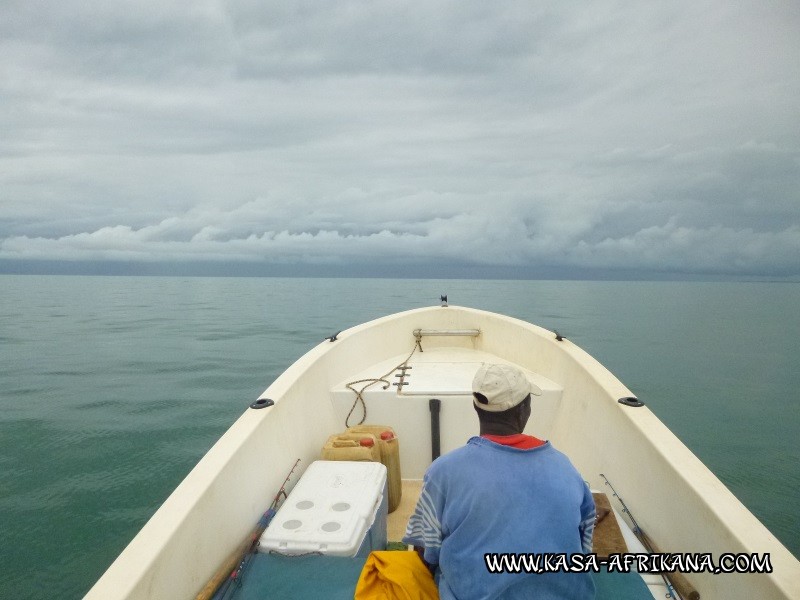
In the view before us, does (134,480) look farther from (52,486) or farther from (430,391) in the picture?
(430,391)

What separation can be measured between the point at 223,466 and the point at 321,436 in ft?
5.40

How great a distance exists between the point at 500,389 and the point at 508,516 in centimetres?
40

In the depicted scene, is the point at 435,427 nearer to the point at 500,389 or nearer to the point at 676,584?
the point at 676,584

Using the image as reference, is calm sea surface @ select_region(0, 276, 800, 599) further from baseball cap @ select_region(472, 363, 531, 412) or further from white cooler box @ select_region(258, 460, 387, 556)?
baseball cap @ select_region(472, 363, 531, 412)

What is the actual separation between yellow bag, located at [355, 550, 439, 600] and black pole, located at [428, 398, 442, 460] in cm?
240

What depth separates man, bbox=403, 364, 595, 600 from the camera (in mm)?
1429

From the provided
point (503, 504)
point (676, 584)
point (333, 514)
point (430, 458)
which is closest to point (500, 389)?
point (503, 504)

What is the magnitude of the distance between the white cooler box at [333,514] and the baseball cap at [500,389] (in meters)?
1.23

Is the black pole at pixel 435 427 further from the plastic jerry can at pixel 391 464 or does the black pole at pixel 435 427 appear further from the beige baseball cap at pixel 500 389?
the beige baseball cap at pixel 500 389

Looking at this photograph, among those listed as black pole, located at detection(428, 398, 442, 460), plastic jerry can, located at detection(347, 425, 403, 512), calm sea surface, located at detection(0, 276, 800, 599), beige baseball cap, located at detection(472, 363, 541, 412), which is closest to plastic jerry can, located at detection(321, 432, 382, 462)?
plastic jerry can, located at detection(347, 425, 403, 512)

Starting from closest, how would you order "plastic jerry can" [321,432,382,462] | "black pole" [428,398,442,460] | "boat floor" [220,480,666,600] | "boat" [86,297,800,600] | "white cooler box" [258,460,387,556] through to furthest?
"boat" [86,297,800,600], "boat floor" [220,480,666,600], "white cooler box" [258,460,387,556], "plastic jerry can" [321,432,382,462], "black pole" [428,398,442,460]

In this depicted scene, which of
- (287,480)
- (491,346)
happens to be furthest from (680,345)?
(287,480)

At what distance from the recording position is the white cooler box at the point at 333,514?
2.31 m

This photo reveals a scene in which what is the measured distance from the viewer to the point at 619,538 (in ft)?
8.34
